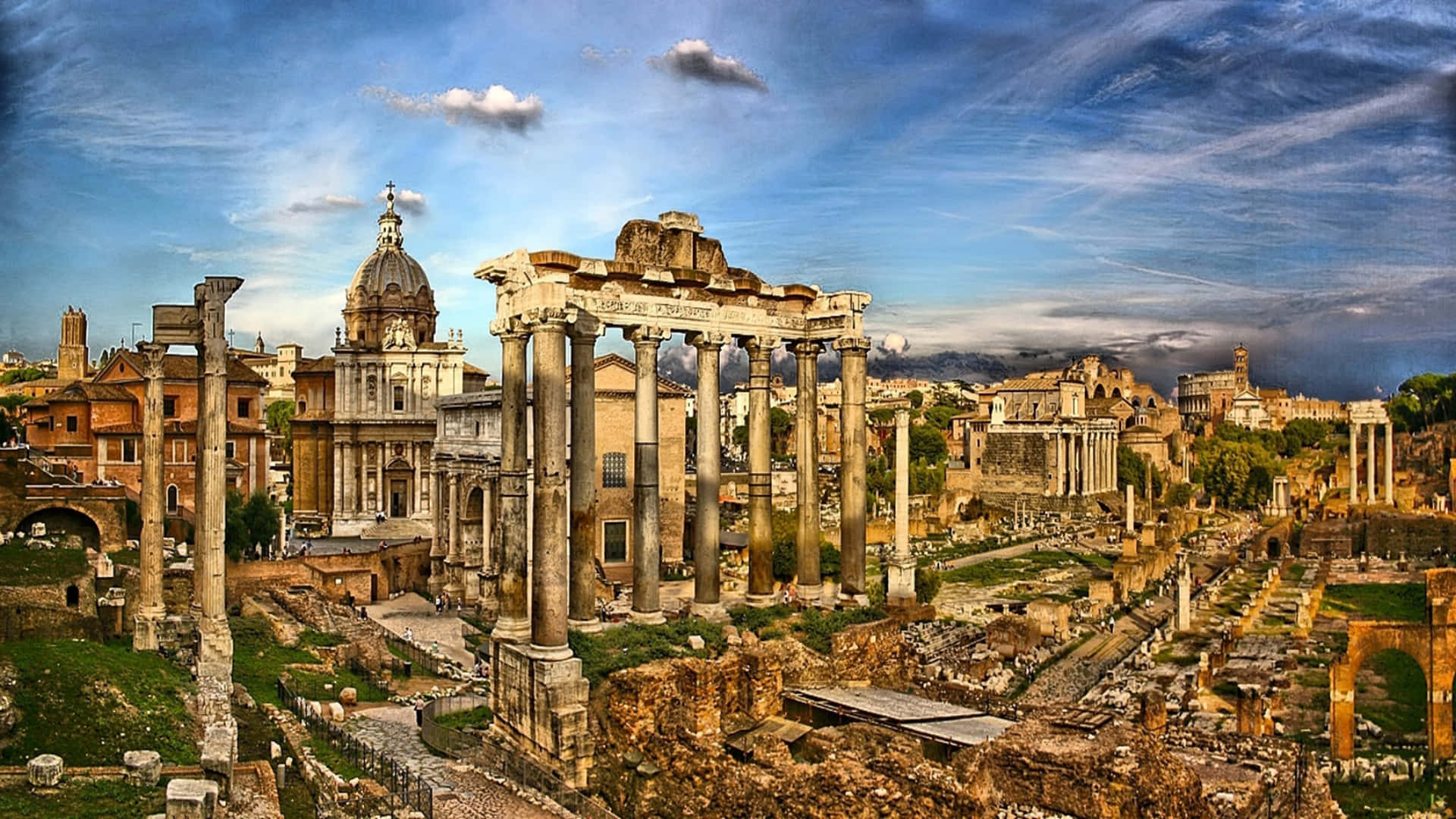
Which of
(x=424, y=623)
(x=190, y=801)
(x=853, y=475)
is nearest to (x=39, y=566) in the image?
(x=424, y=623)

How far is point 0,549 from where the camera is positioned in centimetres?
2630

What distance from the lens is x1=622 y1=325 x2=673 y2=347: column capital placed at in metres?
18.0

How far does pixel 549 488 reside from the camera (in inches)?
634

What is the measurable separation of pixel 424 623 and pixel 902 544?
657 inches

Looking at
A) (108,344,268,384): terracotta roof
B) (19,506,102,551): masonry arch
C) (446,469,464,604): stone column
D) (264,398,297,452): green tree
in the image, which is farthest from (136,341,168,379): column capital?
(264,398,297,452): green tree

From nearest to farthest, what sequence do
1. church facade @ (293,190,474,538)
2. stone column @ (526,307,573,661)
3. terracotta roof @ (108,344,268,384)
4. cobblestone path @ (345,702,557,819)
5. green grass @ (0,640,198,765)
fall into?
green grass @ (0,640,198,765) < cobblestone path @ (345,702,557,819) < stone column @ (526,307,573,661) < terracotta roof @ (108,344,268,384) < church facade @ (293,190,474,538)

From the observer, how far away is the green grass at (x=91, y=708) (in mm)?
12898

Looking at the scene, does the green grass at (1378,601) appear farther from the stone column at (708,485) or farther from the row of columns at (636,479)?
the stone column at (708,485)

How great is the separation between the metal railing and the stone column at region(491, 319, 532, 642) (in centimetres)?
243

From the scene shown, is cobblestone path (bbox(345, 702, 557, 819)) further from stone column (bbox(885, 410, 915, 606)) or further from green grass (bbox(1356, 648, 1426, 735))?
green grass (bbox(1356, 648, 1426, 735))

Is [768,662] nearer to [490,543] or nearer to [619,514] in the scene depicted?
[490,543]

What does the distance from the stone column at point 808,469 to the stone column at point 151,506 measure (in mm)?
11544

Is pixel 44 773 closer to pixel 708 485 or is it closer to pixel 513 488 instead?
pixel 513 488

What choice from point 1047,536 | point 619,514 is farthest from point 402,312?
point 1047,536
